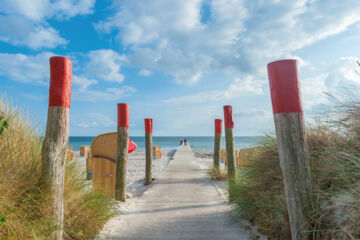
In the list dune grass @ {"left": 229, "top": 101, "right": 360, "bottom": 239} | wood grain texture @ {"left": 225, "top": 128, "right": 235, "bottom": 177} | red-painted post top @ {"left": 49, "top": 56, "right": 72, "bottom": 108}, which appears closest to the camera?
dune grass @ {"left": 229, "top": 101, "right": 360, "bottom": 239}

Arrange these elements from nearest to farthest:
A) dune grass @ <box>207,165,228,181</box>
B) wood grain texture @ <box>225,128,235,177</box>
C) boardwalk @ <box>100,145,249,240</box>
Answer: boardwalk @ <box>100,145,249,240</box> < wood grain texture @ <box>225,128,235,177</box> < dune grass @ <box>207,165,228,181</box>

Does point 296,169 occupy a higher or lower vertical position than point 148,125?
lower

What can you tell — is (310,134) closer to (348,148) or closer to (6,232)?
(348,148)

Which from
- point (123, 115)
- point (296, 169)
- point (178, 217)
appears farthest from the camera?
point (123, 115)

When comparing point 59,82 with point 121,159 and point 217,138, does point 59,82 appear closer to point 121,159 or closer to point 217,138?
point 121,159

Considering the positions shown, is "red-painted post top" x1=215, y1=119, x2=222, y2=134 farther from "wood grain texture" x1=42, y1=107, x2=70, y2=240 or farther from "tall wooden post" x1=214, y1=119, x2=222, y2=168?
"wood grain texture" x1=42, y1=107, x2=70, y2=240

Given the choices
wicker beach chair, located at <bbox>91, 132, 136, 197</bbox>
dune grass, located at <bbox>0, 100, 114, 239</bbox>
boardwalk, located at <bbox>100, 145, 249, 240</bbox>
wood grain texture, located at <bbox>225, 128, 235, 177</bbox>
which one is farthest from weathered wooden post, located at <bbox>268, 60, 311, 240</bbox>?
wicker beach chair, located at <bbox>91, 132, 136, 197</bbox>

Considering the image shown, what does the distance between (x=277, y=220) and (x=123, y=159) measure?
3645mm

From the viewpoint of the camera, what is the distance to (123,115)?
17.7ft

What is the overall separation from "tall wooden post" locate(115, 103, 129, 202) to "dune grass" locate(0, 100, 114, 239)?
164 cm

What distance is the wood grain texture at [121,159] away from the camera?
5.40m

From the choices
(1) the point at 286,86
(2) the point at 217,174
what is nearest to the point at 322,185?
(1) the point at 286,86

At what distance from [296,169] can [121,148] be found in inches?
157

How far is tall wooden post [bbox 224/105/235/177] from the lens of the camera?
19.3 feet
